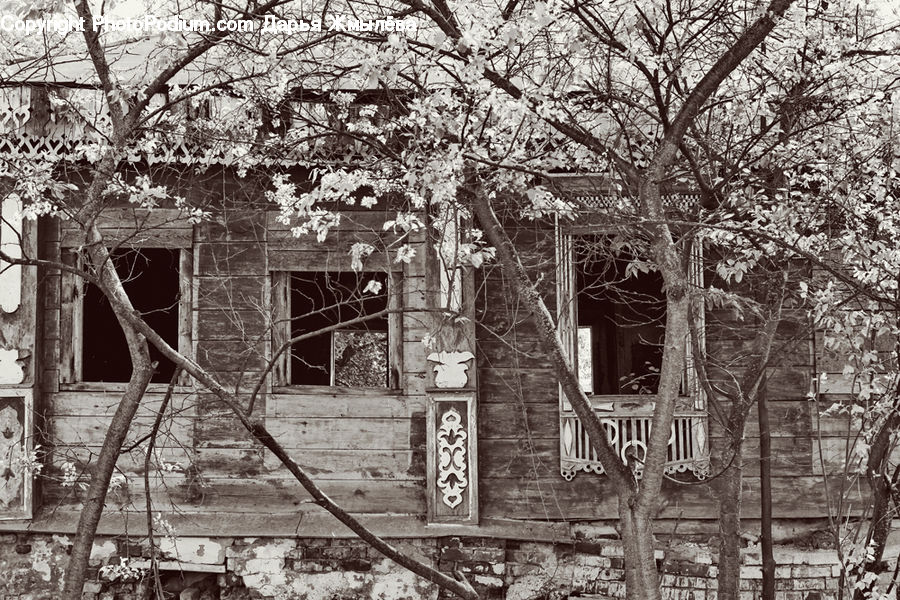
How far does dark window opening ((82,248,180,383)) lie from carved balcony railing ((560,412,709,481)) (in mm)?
4030

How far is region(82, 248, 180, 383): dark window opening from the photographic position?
9.44m

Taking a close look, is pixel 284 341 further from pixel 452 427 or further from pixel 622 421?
pixel 622 421

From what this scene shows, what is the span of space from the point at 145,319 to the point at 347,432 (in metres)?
2.96

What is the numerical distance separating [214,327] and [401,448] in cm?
192

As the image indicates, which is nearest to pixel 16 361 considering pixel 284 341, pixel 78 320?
pixel 78 320

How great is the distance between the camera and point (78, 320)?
322 inches

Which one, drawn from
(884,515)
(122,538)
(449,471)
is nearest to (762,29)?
(884,515)

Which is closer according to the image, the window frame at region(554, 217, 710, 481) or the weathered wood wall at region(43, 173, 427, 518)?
A: the window frame at region(554, 217, 710, 481)

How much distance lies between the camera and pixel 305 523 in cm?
775

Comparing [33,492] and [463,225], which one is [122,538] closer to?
[33,492]

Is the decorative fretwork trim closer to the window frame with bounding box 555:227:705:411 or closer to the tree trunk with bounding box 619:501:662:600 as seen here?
the window frame with bounding box 555:227:705:411

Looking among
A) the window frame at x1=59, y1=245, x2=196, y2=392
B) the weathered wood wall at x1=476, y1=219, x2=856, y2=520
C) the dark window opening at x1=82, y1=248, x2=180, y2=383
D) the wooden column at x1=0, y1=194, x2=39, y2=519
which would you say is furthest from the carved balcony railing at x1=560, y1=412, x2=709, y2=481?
the wooden column at x1=0, y1=194, x2=39, y2=519

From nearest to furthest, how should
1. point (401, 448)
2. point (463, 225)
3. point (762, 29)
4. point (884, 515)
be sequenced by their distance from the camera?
point (762, 29), point (884, 515), point (463, 225), point (401, 448)

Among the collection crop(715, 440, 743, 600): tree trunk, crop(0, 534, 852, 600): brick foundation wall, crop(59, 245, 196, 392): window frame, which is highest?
crop(59, 245, 196, 392): window frame
